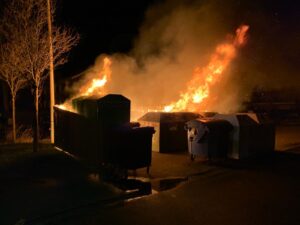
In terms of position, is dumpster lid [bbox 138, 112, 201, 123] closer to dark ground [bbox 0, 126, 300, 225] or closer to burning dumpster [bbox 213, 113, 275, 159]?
burning dumpster [bbox 213, 113, 275, 159]

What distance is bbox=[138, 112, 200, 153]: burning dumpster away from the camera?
434 inches

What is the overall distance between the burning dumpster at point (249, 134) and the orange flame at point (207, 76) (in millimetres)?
3785

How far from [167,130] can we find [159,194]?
14.3ft

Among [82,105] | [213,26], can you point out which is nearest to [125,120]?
[82,105]

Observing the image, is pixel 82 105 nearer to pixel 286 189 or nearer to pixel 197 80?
pixel 286 189

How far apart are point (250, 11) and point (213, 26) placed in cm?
287

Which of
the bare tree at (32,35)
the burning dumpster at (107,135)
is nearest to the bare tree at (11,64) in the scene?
the bare tree at (32,35)

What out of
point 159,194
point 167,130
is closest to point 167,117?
point 167,130

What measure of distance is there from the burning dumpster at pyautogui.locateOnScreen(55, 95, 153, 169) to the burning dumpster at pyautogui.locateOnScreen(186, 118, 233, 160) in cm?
214

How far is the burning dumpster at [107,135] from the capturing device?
310 inches

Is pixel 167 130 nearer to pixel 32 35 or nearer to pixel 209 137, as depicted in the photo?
pixel 209 137

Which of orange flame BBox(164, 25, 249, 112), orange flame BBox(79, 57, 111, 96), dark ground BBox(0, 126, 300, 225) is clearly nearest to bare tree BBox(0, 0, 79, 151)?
orange flame BBox(79, 57, 111, 96)

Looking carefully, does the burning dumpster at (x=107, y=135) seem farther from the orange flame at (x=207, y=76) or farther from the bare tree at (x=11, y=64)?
the orange flame at (x=207, y=76)

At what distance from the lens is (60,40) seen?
40.9 feet
